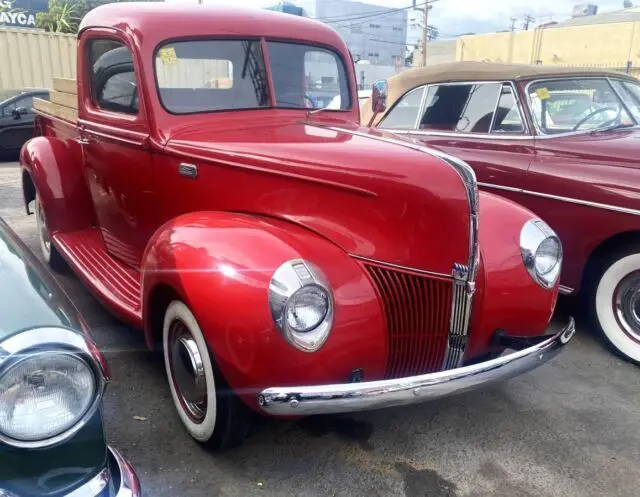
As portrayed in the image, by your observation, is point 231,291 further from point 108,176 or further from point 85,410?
point 108,176

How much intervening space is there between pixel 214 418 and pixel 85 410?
94 cm

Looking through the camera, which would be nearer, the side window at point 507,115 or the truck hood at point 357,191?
the truck hood at point 357,191

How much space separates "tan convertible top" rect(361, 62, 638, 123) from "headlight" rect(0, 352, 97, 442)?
12.2 feet

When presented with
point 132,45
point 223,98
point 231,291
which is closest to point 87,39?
point 132,45

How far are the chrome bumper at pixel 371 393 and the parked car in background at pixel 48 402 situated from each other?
1.97ft

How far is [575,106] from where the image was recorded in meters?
4.16

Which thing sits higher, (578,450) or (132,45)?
(132,45)

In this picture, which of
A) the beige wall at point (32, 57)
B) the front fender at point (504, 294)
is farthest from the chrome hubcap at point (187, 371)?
the beige wall at point (32, 57)

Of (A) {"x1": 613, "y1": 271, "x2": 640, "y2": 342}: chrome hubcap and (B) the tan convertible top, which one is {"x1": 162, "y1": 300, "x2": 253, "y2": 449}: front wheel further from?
(B) the tan convertible top

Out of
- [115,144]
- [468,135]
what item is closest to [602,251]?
[468,135]

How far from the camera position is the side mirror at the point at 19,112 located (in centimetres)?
998

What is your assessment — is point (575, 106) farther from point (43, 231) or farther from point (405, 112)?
point (43, 231)

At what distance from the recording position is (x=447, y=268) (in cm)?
228

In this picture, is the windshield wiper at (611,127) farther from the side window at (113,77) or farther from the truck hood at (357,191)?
the side window at (113,77)
